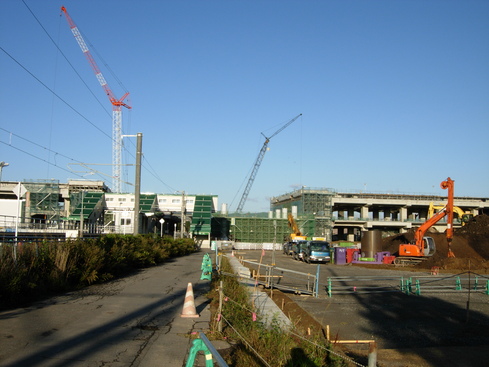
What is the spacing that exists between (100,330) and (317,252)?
3532 cm

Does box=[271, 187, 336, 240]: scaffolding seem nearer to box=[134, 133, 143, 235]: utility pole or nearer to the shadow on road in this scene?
box=[134, 133, 143, 235]: utility pole

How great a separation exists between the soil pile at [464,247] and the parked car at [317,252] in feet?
28.0

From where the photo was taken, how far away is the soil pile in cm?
3697

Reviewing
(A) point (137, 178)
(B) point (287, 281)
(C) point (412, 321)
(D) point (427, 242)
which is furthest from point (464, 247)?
(C) point (412, 321)

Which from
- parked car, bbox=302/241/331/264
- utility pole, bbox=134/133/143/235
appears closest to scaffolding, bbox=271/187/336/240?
parked car, bbox=302/241/331/264

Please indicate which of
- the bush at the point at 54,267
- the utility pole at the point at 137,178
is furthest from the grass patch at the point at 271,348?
the utility pole at the point at 137,178

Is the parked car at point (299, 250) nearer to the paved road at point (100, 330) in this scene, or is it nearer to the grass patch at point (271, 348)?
the paved road at point (100, 330)

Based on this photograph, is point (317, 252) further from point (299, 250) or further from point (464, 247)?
point (464, 247)

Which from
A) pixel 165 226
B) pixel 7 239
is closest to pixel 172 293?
pixel 7 239

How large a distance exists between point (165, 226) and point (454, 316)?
7844 centimetres

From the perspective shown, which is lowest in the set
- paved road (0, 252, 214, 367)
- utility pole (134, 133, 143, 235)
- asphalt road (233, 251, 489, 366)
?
asphalt road (233, 251, 489, 366)

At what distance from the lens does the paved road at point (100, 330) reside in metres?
7.55

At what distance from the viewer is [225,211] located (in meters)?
92.3

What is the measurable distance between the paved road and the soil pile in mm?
28553
